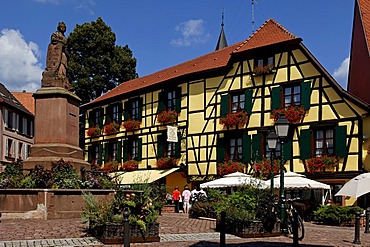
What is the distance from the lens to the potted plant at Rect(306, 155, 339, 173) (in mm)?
26408

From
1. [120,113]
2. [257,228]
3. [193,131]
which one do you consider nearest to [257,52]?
[193,131]

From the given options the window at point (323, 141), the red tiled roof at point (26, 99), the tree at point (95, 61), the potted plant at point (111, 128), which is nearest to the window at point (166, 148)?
the potted plant at point (111, 128)

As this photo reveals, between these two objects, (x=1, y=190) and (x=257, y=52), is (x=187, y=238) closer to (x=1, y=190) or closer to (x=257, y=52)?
(x=1, y=190)

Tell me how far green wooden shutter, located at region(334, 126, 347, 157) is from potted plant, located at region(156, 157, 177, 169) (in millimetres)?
11477

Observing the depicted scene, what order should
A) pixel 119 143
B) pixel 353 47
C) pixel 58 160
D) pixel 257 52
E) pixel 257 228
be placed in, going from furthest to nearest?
pixel 119 143, pixel 353 47, pixel 257 52, pixel 58 160, pixel 257 228

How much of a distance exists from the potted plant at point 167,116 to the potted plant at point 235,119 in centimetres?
456

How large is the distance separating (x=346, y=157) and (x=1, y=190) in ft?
54.2

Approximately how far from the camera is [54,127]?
19.0 meters

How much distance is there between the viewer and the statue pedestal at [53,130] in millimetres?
18812

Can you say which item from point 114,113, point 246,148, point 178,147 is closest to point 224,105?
point 246,148

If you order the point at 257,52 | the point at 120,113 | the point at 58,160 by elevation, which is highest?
the point at 257,52

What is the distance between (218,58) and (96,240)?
78.8 feet

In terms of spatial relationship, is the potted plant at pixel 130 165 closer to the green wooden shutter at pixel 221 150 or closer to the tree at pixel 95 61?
the green wooden shutter at pixel 221 150

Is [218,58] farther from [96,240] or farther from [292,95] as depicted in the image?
[96,240]
